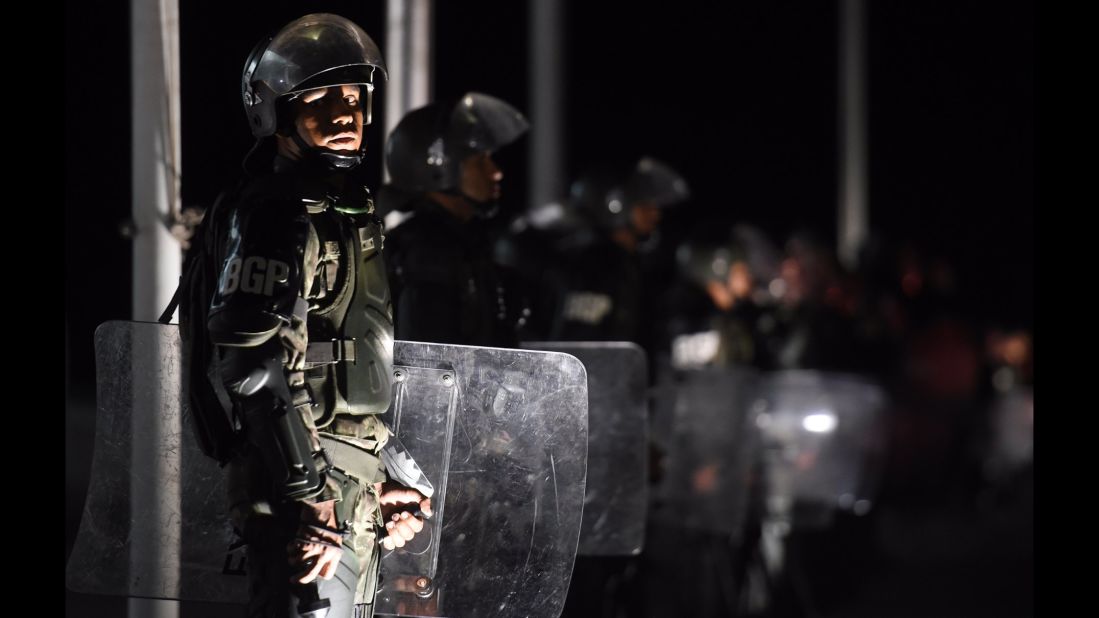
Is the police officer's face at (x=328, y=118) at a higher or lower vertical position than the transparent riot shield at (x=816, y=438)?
higher

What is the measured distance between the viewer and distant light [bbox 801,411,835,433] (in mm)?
8383

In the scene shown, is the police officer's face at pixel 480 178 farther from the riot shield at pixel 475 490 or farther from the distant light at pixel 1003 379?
the distant light at pixel 1003 379

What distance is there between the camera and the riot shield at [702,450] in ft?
23.9

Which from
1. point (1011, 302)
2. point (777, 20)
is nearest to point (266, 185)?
point (777, 20)

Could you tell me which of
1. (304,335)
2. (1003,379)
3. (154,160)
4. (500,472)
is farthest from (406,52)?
(1003,379)

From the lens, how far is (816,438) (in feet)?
27.5

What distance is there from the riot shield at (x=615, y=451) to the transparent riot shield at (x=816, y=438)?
256 centimetres

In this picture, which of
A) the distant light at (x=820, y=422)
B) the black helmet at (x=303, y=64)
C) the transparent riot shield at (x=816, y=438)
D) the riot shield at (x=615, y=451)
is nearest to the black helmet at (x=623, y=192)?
the transparent riot shield at (x=816, y=438)

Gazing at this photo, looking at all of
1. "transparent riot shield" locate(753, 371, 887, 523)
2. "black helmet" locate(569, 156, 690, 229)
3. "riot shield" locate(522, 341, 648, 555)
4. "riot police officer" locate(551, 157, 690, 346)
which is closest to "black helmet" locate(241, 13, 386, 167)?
"riot shield" locate(522, 341, 648, 555)

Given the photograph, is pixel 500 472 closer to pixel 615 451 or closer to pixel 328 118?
pixel 328 118

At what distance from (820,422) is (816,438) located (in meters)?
0.09

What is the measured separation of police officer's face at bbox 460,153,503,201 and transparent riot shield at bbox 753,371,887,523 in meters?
3.01

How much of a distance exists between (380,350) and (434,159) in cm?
144

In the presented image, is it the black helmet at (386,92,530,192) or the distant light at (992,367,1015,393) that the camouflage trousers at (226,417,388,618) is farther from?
the distant light at (992,367,1015,393)
